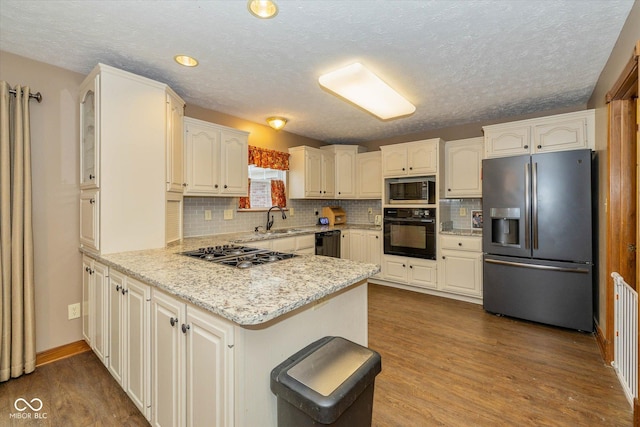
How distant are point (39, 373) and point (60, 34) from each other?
243 cm

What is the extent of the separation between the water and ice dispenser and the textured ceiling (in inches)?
48.5

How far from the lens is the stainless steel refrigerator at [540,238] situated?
2.75 metres

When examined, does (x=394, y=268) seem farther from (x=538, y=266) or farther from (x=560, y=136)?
(x=560, y=136)

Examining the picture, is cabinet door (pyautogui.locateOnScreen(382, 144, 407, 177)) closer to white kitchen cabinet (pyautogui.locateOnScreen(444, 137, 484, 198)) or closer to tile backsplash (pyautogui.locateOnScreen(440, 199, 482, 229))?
white kitchen cabinet (pyautogui.locateOnScreen(444, 137, 484, 198))

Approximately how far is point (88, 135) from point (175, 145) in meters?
0.66

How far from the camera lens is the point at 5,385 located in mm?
2000

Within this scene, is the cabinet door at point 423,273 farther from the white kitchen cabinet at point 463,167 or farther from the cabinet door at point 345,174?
the cabinet door at point 345,174

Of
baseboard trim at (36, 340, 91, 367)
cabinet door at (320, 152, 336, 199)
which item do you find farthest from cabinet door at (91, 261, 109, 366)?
cabinet door at (320, 152, 336, 199)

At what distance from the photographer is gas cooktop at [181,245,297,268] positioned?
180cm

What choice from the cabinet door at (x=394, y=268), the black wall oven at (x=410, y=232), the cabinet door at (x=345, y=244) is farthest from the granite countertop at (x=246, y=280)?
the cabinet door at (x=345, y=244)

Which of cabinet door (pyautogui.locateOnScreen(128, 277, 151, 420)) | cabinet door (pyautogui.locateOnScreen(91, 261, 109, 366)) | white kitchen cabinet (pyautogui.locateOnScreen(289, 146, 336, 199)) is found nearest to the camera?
cabinet door (pyautogui.locateOnScreen(128, 277, 151, 420))

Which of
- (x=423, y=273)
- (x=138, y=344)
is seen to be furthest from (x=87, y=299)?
(x=423, y=273)

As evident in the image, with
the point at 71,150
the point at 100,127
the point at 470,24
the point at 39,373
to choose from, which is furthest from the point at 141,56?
the point at 39,373

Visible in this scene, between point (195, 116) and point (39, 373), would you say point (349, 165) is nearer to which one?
point (195, 116)
